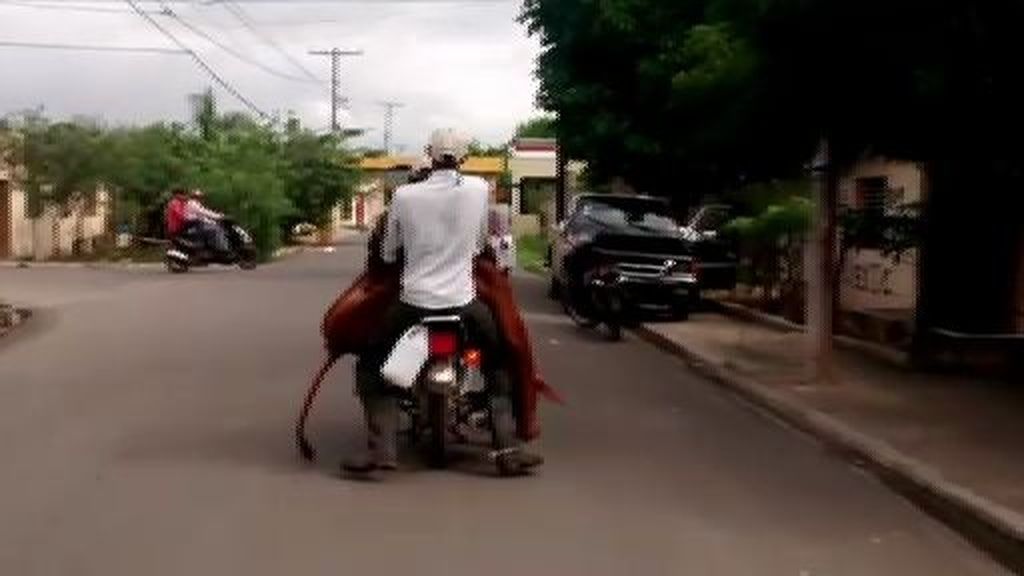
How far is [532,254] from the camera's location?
52.5 m

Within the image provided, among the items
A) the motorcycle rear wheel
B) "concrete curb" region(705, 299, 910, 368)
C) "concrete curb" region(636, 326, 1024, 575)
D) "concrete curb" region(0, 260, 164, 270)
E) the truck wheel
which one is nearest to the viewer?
"concrete curb" region(636, 326, 1024, 575)

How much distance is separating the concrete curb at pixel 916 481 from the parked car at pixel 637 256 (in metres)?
7.26

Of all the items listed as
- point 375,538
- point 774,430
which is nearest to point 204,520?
point 375,538

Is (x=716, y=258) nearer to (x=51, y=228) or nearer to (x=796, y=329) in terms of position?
(x=796, y=329)

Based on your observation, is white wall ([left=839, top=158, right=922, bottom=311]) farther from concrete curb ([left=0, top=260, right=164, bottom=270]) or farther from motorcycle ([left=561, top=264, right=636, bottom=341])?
concrete curb ([left=0, top=260, right=164, bottom=270])

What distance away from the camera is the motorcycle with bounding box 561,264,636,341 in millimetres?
19281

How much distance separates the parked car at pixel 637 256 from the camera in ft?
70.5

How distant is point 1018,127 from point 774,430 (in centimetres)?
270

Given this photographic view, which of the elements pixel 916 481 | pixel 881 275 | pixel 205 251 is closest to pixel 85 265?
pixel 205 251

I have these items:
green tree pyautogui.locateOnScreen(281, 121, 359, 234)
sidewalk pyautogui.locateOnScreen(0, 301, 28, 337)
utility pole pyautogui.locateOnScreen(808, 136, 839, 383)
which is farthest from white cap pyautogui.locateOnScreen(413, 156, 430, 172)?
green tree pyautogui.locateOnScreen(281, 121, 359, 234)

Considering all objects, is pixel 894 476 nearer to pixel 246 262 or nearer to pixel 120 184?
pixel 246 262

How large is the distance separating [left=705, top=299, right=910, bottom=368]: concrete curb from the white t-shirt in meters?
7.20

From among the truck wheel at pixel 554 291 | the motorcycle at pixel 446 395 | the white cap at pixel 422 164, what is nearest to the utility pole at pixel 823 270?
the motorcycle at pixel 446 395

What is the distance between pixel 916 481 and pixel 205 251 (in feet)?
93.0
